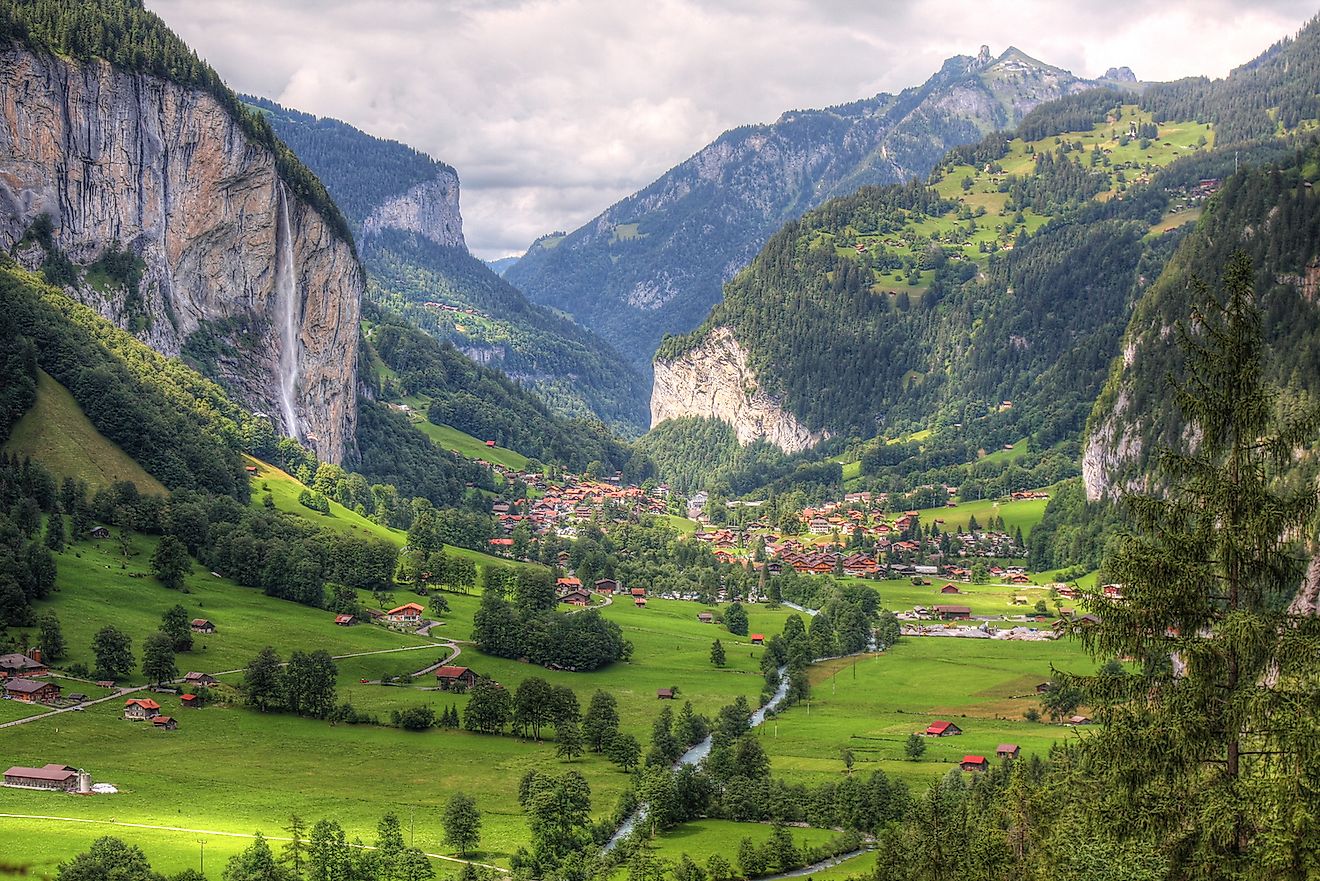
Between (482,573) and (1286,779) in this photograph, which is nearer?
(1286,779)

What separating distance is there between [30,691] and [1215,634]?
91.7 meters

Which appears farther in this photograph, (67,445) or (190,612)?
(67,445)

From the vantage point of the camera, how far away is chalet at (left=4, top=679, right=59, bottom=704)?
9331 centimetres

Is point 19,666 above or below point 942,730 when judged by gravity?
above

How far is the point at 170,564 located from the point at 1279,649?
408 feet

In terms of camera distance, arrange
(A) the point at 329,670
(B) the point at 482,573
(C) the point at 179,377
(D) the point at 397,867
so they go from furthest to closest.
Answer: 1. (C) the point at 179,377
2. (B) the point at 482,573
3. (A) the point at 329,670
4. (D) the point at 397,867

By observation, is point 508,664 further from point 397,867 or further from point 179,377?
point 179,377

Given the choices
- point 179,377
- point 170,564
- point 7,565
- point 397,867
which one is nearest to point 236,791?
point 397,867

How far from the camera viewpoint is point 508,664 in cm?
12938

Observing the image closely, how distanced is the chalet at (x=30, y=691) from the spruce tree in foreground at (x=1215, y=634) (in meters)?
88.9

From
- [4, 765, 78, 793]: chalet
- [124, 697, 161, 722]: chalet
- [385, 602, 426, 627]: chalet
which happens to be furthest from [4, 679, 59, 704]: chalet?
[385, 602, 426, 627]: chalet

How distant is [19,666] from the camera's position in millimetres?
98188

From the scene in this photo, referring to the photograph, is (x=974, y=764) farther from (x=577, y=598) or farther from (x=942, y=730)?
(x=577, y=598)

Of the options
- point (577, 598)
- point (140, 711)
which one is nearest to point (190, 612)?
point (140, 711)
